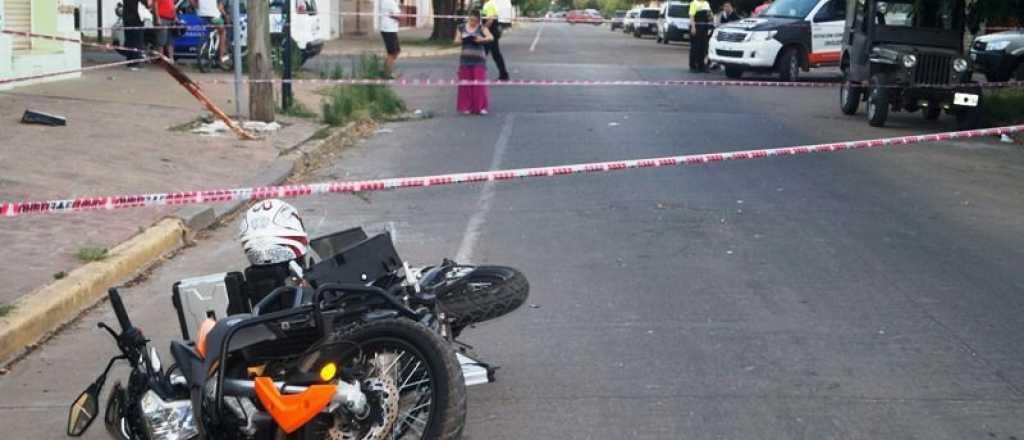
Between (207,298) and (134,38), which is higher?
(134,38)

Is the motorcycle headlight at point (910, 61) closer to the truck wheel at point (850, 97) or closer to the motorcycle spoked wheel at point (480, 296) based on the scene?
the truck wheel at point (850, 97)

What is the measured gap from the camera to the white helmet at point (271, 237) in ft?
18.1

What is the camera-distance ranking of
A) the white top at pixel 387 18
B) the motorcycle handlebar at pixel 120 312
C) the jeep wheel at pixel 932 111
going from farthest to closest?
1. the white top at pixel 387 18
2. the jeep wheel at pixel 932 111
3. the motorcycle handlebar at pixel 120 312

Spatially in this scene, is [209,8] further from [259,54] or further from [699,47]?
[259,54]

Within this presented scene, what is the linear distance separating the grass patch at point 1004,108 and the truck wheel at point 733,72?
8.05 m

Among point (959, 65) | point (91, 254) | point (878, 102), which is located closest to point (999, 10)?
point (959, 65)

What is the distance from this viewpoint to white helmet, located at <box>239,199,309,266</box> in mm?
5504

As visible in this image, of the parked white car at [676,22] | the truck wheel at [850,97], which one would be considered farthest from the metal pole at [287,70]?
the parked white car at [676,22]

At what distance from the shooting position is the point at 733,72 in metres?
29.3

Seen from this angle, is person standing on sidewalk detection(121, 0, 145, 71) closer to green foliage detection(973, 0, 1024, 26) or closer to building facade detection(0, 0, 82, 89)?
building facade detection(0, 0, 82, 89)

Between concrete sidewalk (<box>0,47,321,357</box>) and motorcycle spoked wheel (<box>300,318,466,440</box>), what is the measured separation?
315cm

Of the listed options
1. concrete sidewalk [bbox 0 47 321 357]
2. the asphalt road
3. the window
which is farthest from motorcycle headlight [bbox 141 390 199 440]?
the window

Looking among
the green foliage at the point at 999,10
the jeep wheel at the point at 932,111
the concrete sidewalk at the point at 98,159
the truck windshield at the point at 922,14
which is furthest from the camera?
the truck windshield at the point at 922,14

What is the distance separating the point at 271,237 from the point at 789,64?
23.7 metres
